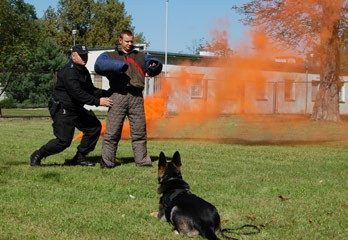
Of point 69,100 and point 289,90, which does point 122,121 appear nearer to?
point 69,100

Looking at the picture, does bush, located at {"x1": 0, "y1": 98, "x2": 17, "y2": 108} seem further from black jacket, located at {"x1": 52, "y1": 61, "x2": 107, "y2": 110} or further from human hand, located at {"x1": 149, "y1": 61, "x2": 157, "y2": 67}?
human hand, located at {"x1": 149, "y1": 61, "x2": 157, "y2": 67}

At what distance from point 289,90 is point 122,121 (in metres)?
30.4

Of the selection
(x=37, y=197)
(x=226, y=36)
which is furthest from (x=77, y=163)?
(x=226, y=36)

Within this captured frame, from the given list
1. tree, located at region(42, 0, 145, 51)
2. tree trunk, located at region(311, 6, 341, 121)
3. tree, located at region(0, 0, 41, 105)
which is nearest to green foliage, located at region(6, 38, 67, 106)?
tree, located at region(0, 0, 41, 105)

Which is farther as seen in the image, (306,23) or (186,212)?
(306,23)

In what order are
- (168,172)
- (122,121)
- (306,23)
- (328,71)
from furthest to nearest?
(328,71) → (306,23) → (122,121) → (168,172)

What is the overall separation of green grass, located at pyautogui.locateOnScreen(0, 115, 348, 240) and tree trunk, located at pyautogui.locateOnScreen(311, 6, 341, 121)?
5.51 m

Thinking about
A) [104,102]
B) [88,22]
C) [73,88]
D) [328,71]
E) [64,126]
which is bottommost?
[64,126]

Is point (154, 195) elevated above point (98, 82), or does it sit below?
below

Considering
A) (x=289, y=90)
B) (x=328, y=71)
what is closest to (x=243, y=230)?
(x=328, y=71)

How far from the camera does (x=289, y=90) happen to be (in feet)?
127

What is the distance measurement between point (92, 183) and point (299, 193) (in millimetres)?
2923

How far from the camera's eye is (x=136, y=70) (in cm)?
947

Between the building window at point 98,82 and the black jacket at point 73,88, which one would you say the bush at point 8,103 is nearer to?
the building window at point 98,82
